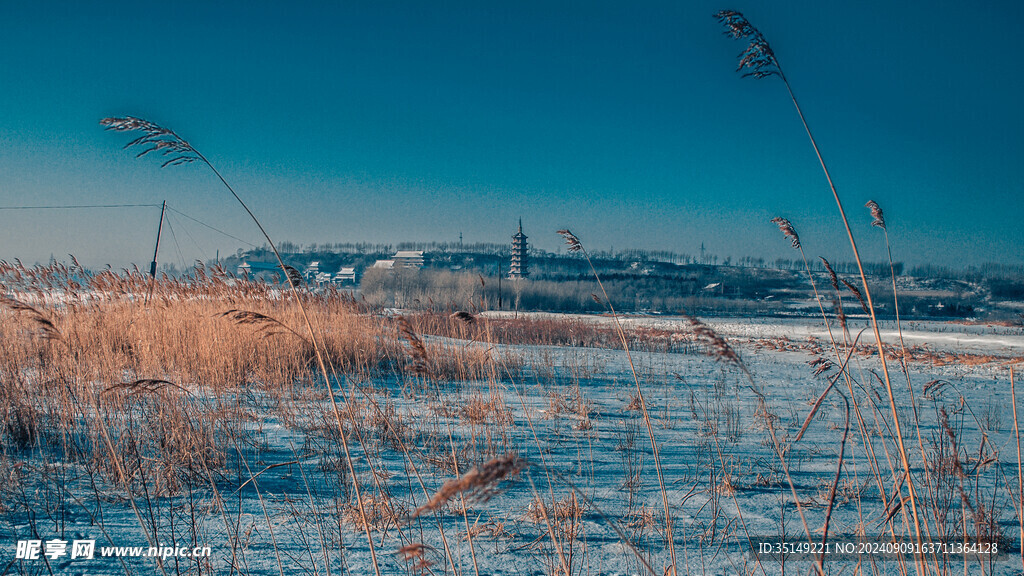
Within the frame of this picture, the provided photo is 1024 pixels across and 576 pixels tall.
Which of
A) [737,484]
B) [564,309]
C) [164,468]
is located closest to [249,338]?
[164,468]

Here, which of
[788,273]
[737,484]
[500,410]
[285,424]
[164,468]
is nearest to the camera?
[164,468]

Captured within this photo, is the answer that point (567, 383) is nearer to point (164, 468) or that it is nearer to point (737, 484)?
point (737, 484)

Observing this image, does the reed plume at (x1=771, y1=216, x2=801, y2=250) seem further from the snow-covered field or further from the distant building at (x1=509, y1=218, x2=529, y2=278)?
the distant building at (x1=509, y1=218, x2=529, y2=278)

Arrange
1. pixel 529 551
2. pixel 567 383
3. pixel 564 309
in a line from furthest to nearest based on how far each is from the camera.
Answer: pixel 564 309, pixel 567 383, pixel 529 551

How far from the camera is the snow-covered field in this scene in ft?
6.55

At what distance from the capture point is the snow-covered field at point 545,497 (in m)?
2.00

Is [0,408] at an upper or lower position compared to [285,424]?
upper

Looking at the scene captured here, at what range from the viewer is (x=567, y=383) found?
6.20 m

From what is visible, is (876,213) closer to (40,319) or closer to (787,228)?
(787,228)

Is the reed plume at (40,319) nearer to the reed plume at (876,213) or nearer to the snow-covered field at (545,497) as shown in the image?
the snow-covered field at (545,497)

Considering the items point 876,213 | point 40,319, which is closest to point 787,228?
point 876,213

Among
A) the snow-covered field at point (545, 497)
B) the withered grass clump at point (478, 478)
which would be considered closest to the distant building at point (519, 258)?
the snow-covered field at point (545, 497)

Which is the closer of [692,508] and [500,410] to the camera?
[692,508]

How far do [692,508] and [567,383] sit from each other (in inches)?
140
